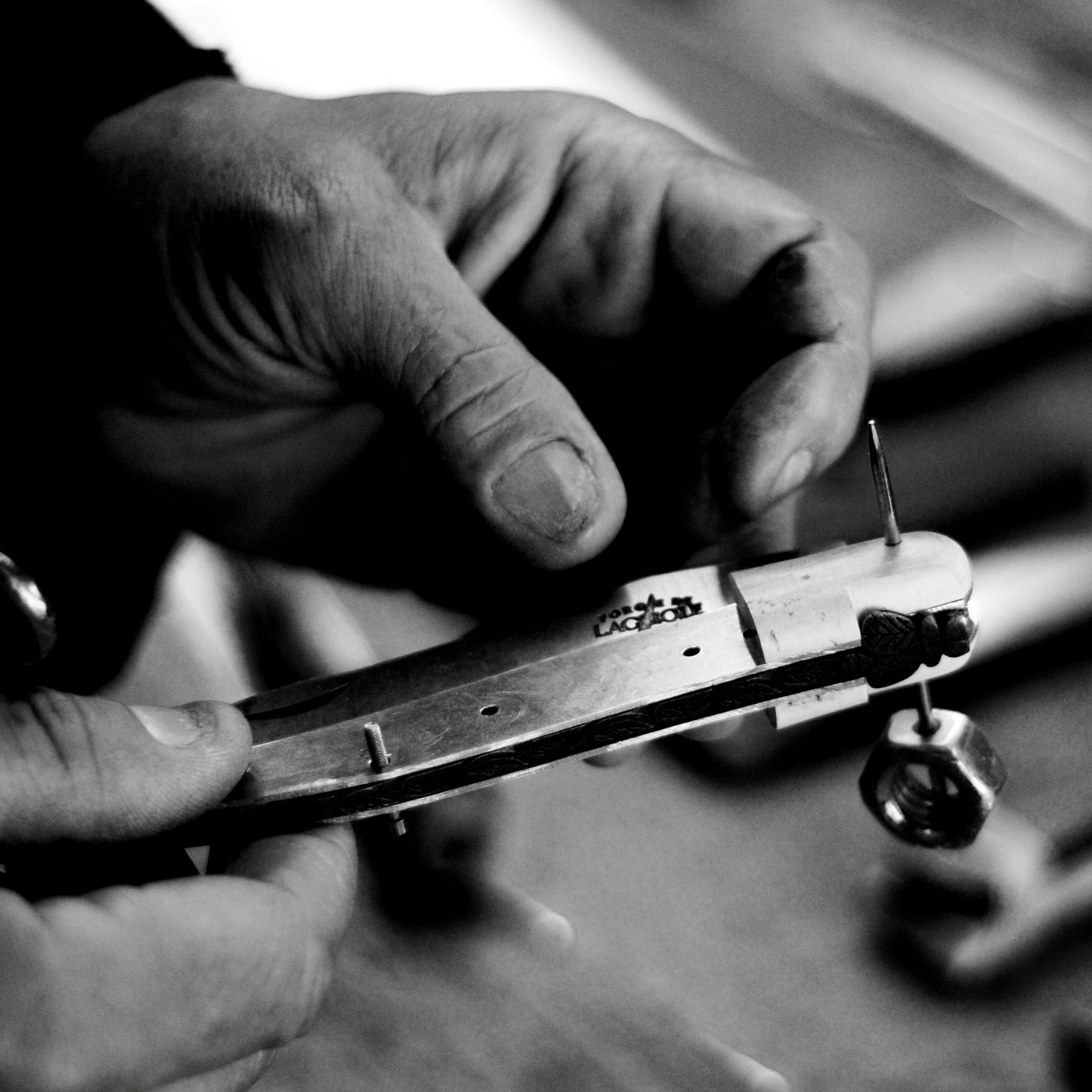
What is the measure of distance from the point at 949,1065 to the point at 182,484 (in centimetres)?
69

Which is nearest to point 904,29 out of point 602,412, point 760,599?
point 602,412

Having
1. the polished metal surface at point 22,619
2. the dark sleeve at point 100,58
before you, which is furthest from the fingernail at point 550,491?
the dark sleeve at point 100,58

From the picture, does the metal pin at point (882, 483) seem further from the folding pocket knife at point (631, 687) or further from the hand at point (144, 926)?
the hand at point (144, 926)

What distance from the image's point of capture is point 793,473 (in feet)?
2.06

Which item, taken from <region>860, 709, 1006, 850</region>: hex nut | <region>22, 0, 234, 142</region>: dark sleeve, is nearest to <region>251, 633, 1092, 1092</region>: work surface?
<region>860, 709, 1006, 850</region>: hex nut

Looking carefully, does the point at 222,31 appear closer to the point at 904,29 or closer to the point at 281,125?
the point at 281,125

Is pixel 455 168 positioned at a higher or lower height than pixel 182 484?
higher

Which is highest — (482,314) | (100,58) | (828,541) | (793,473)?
(100,58)

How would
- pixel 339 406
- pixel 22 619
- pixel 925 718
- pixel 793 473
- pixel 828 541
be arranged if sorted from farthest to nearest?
pixel 339 406
pixel 828 541
pixel 793 473
pixel 925 718
pixel 22 619

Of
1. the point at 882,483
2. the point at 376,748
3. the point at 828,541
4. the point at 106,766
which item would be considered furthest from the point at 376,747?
the point at 828,541

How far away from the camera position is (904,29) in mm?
902

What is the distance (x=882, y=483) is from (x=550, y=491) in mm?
155

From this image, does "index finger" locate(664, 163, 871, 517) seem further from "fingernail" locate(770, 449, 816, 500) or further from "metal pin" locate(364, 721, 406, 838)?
"metal pin" locate(364, 721, 406, 838)

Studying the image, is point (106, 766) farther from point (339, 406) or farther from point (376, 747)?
point (339, 406)
